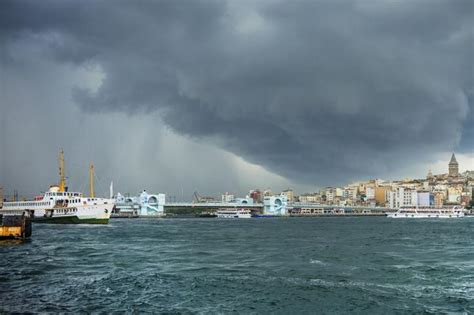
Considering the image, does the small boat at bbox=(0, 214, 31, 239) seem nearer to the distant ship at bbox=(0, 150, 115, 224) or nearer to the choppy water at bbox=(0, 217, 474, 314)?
the choppy water at bbox=(0, 217, 474, 314)

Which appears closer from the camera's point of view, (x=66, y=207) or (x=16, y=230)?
(x=16, y=230)

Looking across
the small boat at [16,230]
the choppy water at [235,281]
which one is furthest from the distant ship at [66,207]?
the choppy water at [235,281]

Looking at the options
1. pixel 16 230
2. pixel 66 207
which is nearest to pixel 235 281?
pixel 16 230

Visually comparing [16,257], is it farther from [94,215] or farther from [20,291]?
[94,215]

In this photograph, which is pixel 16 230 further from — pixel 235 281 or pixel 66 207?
pixel 66 207

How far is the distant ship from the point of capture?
9738 centimetres

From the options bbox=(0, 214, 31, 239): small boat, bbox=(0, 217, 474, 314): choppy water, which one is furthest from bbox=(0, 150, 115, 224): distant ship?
bbox=(0, 217, 474, 314): choppy water

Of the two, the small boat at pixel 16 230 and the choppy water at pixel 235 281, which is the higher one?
the small boat at pixel 16 230

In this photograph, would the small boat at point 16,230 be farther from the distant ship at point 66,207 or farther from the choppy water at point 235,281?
the distant ship at point 66,207

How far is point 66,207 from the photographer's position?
99438 mm

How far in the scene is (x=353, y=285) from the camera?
1087 inches

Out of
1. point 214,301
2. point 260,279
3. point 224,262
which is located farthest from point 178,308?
point 224,262

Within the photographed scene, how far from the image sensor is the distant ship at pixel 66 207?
3834 inches

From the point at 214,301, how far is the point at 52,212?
289ft
